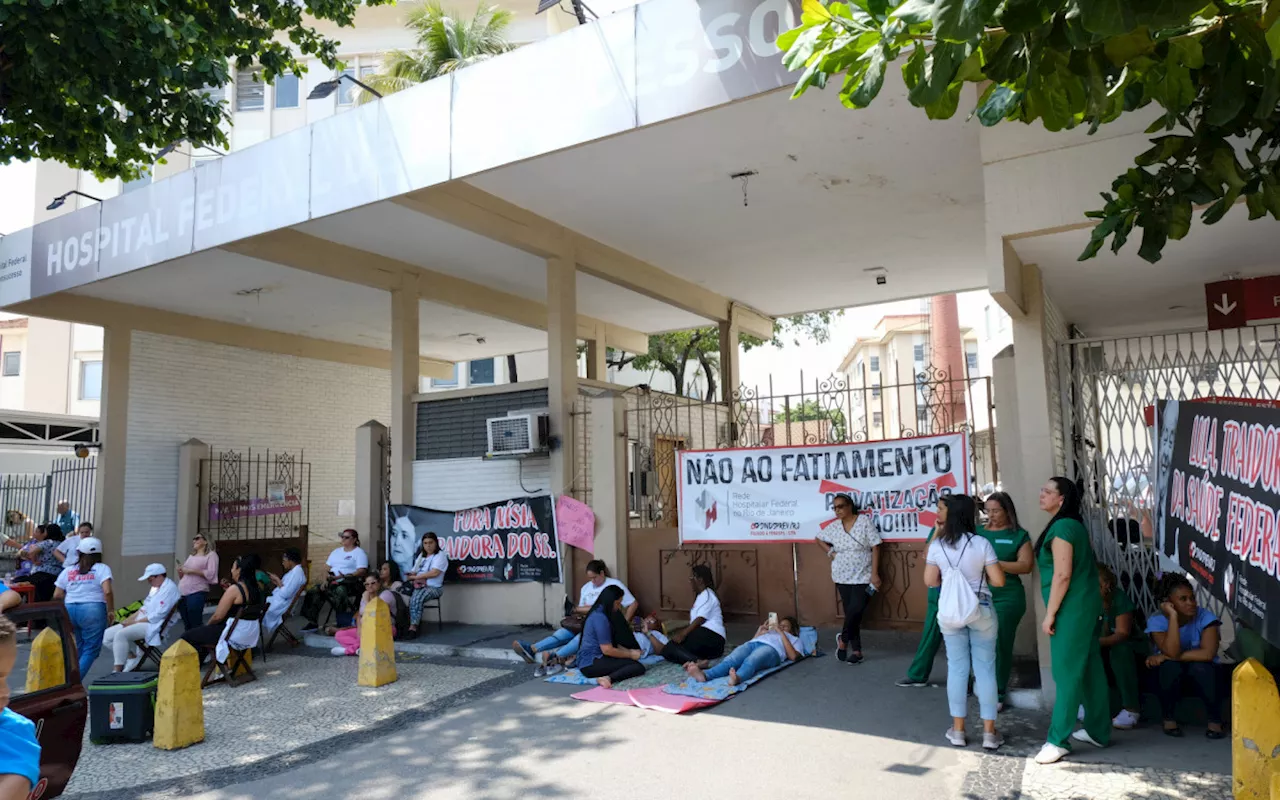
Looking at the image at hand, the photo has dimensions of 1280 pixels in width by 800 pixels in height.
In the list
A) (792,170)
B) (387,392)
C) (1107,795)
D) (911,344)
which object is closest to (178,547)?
(387,392)

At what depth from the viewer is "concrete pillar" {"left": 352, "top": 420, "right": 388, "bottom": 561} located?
12.5 m

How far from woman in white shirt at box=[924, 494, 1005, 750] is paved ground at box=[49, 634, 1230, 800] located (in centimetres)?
27

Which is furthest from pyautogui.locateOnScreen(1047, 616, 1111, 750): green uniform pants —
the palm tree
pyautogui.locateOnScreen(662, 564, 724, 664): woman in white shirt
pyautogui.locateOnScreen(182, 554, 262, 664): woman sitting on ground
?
the palm tree

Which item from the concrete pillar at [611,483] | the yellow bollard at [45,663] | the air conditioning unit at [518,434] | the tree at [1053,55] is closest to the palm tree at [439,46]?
the air conditioning unit at [518,434]

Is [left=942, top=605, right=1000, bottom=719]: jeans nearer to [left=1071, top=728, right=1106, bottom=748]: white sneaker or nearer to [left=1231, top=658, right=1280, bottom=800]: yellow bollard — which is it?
[left=1071, top=728, right=1106, bottom=748]: white sneaker

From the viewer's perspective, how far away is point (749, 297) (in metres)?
15.3

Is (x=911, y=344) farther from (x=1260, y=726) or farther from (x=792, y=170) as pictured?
(x=1260, y=726)

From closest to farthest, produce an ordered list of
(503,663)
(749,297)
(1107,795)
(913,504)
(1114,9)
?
1. (1114,9)
2. (1107,795)
3. (913,504)
4. (503,663)
5. (749,297)

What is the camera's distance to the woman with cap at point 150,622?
29.4 ft

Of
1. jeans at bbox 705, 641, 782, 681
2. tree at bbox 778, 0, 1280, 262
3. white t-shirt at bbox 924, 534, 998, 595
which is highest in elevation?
tree at bbox 778, 0, 1280, 262

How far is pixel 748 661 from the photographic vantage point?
7.83 m

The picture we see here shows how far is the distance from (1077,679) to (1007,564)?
111 cm

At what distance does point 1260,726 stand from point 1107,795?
2.93 ft

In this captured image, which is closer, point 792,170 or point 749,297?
point 792,170
